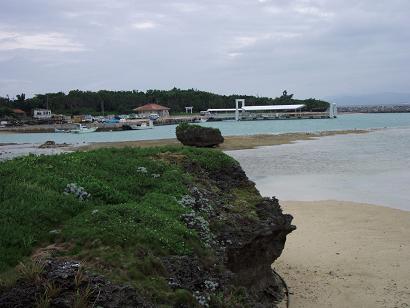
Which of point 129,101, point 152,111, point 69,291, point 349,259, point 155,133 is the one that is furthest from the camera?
point 129,101

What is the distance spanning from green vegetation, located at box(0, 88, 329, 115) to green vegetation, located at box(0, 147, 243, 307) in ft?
436

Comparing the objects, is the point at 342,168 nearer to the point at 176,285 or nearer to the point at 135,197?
the point at 135,197

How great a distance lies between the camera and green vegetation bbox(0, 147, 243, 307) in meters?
5.64

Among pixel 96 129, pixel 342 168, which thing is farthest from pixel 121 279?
pixel 96 129

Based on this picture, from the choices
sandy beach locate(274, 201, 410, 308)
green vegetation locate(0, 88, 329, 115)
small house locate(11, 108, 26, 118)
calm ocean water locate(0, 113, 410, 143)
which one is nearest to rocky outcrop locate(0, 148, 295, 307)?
sandy beach locate(274, 201, 410, 308)

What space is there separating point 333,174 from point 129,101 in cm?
13128

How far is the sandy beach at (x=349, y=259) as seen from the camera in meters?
9.42

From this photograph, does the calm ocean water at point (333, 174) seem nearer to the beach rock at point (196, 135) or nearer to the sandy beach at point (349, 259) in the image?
the sandy beach at point (349, 259)

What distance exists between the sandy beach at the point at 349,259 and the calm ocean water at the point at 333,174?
3.45 meters

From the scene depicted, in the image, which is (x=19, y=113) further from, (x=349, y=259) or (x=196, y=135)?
(x=349, y=259)

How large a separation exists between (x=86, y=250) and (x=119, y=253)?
15.9 inches

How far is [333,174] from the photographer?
93.3ft

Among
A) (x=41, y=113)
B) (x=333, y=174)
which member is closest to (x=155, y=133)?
(x=41, y=113)

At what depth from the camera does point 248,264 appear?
343 inches
